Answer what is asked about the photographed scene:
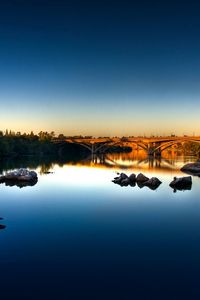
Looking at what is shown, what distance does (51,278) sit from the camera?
9.33 m

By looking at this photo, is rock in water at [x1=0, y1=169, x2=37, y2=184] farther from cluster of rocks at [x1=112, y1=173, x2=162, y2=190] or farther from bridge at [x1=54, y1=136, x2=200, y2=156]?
bridge at [x1=54, y1=136, x2=200, y2=156]

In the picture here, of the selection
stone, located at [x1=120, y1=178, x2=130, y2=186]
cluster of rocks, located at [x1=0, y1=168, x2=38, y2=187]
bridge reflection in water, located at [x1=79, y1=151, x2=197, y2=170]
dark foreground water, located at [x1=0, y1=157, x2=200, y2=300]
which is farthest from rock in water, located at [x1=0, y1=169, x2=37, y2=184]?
bridge reflection in water, located at [x1=79, y1=151, x2=197, y2=170]

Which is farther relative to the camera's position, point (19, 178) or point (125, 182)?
point (19, 178)

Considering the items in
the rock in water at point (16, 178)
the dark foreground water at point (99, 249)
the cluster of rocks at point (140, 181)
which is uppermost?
the rock in water at point (16, 178)

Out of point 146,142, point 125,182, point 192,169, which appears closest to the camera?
point 125,182

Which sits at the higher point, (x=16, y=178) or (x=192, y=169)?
(x=16, y=178)

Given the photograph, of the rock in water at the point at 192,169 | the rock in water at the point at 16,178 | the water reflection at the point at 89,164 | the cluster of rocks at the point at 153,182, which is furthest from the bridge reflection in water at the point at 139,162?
the rock in water at the point at 16,178

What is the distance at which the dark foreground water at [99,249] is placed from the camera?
8852 mm

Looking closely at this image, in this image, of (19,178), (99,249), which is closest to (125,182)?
(19,178)

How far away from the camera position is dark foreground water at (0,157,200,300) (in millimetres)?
8852

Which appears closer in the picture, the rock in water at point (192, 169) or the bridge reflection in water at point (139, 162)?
the rock in water at point (192, 169)

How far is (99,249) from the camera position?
11.9 metres

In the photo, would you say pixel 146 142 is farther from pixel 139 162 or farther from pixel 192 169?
pixel 192 169

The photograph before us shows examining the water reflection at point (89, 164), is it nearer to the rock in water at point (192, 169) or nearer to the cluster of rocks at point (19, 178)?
the rock in water at point (192, 169)
